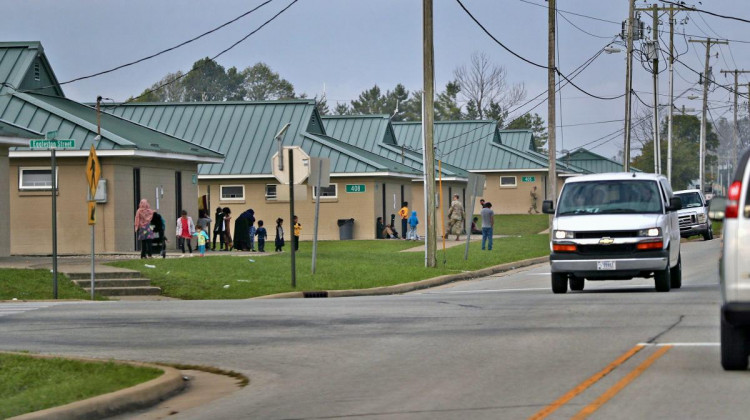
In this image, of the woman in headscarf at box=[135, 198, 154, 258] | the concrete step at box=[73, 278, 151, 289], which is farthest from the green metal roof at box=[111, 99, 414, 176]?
the concrete step at box=[73, 278, 151, 289]

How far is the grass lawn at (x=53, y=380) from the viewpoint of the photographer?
980 centimetres

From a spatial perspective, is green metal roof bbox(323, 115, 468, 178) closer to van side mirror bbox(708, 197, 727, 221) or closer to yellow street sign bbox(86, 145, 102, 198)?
yellow street sign bbox(86, 145, 102, 198)

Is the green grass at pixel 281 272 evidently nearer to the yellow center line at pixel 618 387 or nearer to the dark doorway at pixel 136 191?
→ the dark doorway at pixel 136 191

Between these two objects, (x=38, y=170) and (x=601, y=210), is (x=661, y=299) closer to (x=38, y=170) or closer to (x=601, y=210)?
(x=601, y=210)

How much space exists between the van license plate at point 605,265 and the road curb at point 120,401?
10566 mm

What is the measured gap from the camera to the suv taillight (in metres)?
10.1

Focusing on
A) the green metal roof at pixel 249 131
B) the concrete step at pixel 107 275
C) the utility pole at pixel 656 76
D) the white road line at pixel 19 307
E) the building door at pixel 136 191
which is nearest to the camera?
the white road line at pixel 19 307

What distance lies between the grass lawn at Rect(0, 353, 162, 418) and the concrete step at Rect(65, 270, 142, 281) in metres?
13.6

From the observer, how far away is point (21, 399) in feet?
32.6

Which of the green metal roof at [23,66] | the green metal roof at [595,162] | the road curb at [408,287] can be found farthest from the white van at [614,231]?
the green metal roof at [595,162]

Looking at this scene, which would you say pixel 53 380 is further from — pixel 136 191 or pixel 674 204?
pixel 136 191

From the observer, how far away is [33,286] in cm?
2445

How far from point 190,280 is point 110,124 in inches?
547

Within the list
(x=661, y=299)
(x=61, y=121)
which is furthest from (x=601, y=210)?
(x=61, y=121)
